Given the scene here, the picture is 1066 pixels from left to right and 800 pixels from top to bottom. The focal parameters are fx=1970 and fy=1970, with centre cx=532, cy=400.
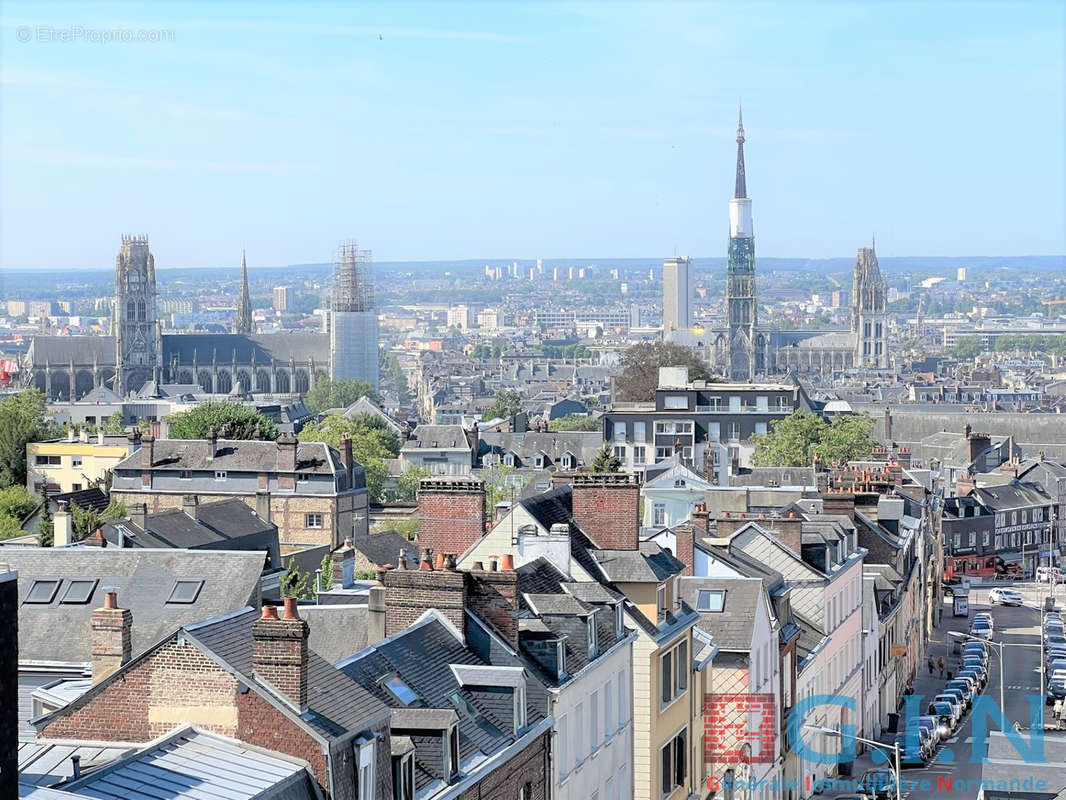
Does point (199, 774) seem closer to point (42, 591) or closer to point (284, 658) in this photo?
point (284, 658)

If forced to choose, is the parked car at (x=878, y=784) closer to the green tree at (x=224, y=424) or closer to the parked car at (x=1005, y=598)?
the parked car at (x=1005, y=598)

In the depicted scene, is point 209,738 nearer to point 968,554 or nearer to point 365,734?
point 365,734

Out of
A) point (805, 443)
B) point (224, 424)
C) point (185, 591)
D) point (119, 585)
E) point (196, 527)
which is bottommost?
point (805, 443)

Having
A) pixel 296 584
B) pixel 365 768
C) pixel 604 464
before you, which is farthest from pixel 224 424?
pixel 365 768

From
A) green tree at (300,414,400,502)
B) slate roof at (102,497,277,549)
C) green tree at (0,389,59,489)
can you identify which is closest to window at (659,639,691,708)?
slate roof at (102,497,277,549)

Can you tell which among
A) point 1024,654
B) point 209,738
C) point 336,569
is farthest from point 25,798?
point 1024,654

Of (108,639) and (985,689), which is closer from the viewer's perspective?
(108,639)

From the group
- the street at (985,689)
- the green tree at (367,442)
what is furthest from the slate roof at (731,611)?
the green tree at (367,442)
